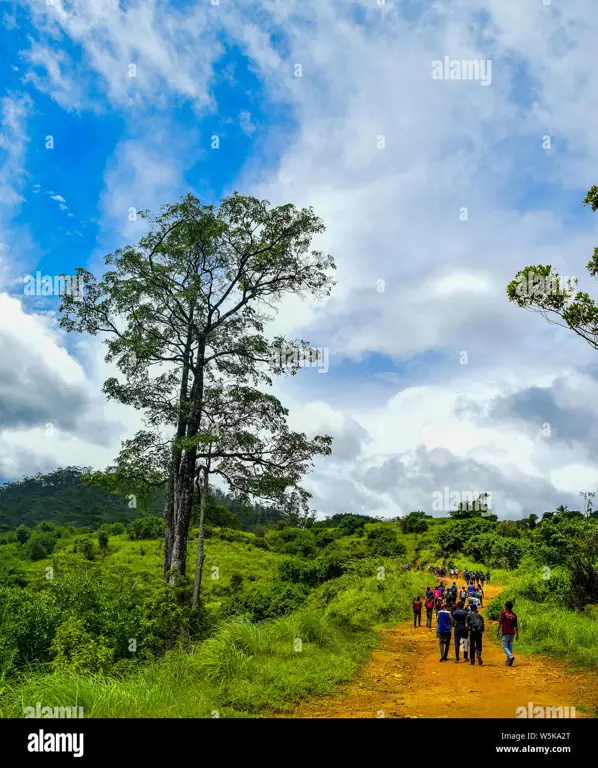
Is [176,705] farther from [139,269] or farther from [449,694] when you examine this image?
[139,269]

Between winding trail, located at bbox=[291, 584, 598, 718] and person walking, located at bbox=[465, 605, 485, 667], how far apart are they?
0.28m

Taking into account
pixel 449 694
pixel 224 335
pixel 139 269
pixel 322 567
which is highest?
pixel 139 269

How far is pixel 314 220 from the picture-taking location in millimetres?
20734

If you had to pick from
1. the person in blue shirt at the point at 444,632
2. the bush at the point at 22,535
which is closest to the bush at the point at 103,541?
the bush at the point at 22,535

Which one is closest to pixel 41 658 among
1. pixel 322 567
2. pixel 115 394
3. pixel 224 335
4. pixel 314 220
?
pixel 115 394

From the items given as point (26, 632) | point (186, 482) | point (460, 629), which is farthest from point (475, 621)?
point (186, 482)

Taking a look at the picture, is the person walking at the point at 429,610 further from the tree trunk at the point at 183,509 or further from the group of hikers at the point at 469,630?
the tree trunk at the point at 183,509

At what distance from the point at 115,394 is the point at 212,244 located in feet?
21.6

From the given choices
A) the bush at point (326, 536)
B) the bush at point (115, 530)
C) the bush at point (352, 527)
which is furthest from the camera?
the bush at point (352, 527)

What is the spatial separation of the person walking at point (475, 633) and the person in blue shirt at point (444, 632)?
732 mm

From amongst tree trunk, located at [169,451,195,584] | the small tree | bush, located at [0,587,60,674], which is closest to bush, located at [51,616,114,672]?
bush, located at [0,587,60,674]

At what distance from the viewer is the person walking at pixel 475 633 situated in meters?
12.9

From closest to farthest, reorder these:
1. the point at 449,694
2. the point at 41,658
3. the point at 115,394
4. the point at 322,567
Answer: the point at 449,694 < the point at 41,658 < the point at 115,394 < the point at 322,567
